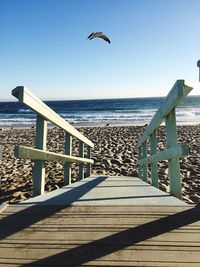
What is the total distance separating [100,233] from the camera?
2.24 metres

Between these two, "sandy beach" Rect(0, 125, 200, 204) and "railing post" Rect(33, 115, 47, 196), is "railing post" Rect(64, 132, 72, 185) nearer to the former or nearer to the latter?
"sandy beach" Rect(0, 125, 200, 204)

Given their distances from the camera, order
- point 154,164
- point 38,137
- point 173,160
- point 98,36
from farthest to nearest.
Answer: point 98,36 → point 154,164 → point 38,137 → point 173,160

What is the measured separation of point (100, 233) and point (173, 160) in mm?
1295

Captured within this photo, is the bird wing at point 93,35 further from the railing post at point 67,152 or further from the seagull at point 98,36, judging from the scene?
the railing post at point 67,152

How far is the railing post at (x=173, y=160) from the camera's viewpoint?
3053 mm

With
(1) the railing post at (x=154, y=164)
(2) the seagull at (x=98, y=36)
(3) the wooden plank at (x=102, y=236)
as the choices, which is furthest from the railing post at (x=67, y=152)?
(3) the wooden plank at (x=102, y=236)

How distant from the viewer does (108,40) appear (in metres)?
6.20

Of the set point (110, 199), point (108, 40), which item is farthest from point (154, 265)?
point (108, 40)

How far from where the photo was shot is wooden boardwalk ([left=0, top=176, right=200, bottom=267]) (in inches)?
73.5

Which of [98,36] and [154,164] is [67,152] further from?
[98,36]

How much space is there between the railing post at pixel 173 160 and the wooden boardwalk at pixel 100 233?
246mm

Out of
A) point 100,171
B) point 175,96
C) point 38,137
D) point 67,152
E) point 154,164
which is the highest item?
point 175,96

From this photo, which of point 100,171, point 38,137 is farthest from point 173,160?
point 100,171

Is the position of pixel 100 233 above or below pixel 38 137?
below
